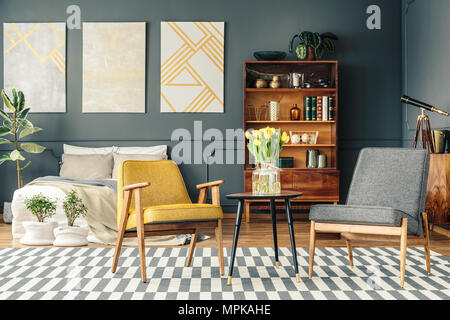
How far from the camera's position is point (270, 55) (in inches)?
238

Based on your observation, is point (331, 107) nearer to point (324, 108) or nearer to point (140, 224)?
point (324, 108)

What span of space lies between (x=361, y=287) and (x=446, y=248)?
1.71m

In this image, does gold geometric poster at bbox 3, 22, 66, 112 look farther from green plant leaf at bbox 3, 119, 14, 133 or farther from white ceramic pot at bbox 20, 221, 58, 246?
white ceramic pot at bbox 20, 221, 58, 246

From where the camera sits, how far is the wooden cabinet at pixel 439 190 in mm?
4512

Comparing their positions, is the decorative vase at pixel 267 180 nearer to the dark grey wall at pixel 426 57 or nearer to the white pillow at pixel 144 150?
the dark grey wall at pixel 426 57

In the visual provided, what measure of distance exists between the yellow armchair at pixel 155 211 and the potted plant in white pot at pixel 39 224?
4.47 ft

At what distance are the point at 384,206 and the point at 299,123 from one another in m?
3.18

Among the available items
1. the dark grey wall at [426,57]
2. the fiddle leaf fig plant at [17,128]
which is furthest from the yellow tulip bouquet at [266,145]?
the fiddle leaf fig plant at [17,128]

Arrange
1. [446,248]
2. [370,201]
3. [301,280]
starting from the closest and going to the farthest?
[301,280], [370,201], [446,248]

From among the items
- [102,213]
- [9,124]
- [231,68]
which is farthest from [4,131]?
[231,68]

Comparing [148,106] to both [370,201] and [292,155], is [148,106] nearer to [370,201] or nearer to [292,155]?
[292,155]

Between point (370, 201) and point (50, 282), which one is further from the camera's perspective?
point (370, 201)

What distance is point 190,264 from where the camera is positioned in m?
3.42

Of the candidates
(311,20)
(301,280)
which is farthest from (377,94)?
(301,280)
